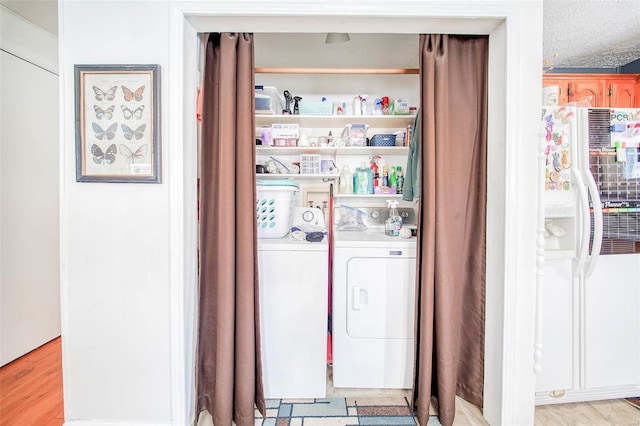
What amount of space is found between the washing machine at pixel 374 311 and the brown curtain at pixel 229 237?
0.52m

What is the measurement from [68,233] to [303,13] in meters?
1.57

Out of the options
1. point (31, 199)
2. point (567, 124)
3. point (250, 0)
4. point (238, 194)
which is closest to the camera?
point (250, 0)

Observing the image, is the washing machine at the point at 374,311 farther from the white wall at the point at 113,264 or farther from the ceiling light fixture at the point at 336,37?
the ceiling light fixture at the point at 336,37

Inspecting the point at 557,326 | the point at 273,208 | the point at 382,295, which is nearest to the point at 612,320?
the point at 557,326

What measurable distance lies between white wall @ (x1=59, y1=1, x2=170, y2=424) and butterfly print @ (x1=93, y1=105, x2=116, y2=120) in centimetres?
15

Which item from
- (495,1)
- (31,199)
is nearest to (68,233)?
(31,199)

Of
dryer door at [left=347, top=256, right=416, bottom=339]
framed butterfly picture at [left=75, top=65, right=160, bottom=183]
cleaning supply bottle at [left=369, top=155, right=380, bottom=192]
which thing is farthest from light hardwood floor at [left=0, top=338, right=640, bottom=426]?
cleaning supply bottle at [left=369, top=155, right=380, bottom=192]

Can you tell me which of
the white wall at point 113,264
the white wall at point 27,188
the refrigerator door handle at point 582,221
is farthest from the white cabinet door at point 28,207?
the refrigerator door handle at point 582,221

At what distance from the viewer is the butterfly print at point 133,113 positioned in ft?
4.39

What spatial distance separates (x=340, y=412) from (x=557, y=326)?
1338mm

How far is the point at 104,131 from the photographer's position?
134cm

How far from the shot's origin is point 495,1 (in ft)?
4.34

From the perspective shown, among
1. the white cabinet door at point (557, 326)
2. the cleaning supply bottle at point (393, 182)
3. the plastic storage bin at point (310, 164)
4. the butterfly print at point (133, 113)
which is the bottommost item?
the white cabinet door at point (557, 326)

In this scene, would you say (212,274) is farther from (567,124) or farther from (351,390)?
(567,124)
